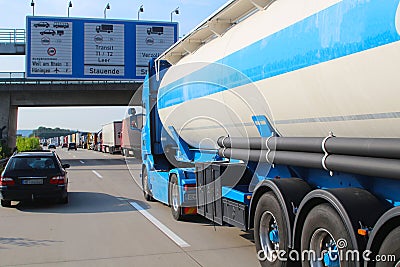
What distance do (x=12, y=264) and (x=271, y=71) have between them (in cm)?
453

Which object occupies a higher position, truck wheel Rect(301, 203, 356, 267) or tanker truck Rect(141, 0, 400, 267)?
tanker truck Rect(141, 0, 400, 267)

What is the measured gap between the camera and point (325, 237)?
5066 millimetres

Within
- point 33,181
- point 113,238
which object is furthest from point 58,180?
point 113,238

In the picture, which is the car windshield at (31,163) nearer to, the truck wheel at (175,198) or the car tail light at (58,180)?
the car tail light at (58,180)

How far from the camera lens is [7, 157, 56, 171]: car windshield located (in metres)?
12.4

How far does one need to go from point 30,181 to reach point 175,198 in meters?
3.96

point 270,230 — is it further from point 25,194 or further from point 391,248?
point 25,194

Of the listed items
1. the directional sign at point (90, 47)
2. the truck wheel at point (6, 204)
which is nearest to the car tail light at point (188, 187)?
the truck wheel at point (6, 204)

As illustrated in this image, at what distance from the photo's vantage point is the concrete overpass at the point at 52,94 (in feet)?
125

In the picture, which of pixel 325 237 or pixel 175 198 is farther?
pixel 175 198

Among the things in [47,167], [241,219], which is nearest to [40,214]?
[47,167]

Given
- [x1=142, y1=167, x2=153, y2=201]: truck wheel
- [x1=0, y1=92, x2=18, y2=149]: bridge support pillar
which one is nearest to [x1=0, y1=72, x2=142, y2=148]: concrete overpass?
[x1=0, y1=92, x2=18, y2=149]: bridge support pillar

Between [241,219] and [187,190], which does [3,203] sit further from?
[241,219]
